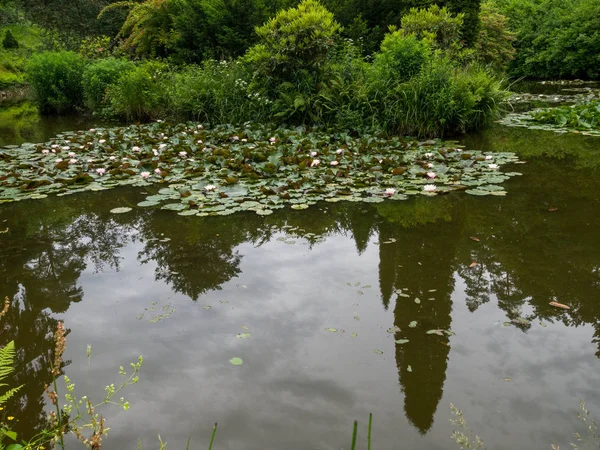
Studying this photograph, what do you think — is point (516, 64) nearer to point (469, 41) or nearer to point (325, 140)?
point (469, 41)

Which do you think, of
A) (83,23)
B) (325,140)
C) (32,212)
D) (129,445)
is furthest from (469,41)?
(83,23)

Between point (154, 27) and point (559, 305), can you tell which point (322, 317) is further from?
point (154, 27)

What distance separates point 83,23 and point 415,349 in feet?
77.5

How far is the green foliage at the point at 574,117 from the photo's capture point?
692 centimetres

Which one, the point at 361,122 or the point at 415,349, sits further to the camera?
the point at 361,122

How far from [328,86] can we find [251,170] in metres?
3.34

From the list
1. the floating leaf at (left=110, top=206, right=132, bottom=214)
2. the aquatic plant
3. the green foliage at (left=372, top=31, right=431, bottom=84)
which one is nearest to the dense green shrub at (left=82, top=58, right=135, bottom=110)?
the aquatic plant

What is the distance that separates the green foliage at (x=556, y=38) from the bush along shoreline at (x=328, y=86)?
8.29m

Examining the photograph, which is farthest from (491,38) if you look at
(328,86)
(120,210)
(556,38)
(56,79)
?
(120,210)

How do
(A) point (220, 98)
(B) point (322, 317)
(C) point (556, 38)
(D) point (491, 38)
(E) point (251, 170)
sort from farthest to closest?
1. (C) point (556, 38)
2. (D) point (491, 38)
3. (A) point (220, 98)
4. (E) point (251, 170)
5. (B) point (322, 317)

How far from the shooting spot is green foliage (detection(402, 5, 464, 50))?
26.9 ft

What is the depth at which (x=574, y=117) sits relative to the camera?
7.16m

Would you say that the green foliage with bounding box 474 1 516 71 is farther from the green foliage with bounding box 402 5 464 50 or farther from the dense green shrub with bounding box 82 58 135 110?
the dense green shrub with bounding box 82 58 135 110

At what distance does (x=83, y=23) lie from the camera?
21016mm
